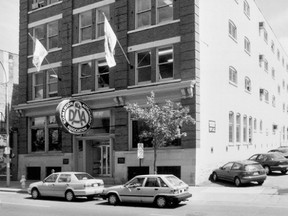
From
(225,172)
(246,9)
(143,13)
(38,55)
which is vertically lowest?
(225,172)

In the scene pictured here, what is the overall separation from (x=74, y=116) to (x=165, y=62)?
6837 mm

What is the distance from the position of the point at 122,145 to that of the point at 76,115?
3593 millimetres

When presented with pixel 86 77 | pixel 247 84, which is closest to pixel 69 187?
pixel 86 77

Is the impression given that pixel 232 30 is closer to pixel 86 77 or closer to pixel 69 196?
pixel 86 77

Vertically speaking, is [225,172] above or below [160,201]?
above

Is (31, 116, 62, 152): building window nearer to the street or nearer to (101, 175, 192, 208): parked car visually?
the street

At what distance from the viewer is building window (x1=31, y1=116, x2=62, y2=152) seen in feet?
99.5

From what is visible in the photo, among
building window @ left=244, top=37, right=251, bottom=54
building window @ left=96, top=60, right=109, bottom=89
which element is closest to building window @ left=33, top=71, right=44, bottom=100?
building window @ left=96, top=60, right=109, bottom=89

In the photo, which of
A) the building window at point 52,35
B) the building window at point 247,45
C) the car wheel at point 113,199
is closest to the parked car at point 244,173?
the car wheel at point 113,199

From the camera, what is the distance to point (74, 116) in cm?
2566

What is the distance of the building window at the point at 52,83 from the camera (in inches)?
1209

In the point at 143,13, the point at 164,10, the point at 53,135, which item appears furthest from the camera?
the point at 53,135

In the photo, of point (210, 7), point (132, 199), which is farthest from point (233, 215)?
point (210, 7)

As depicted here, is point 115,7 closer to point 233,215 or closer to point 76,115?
point 76,115
